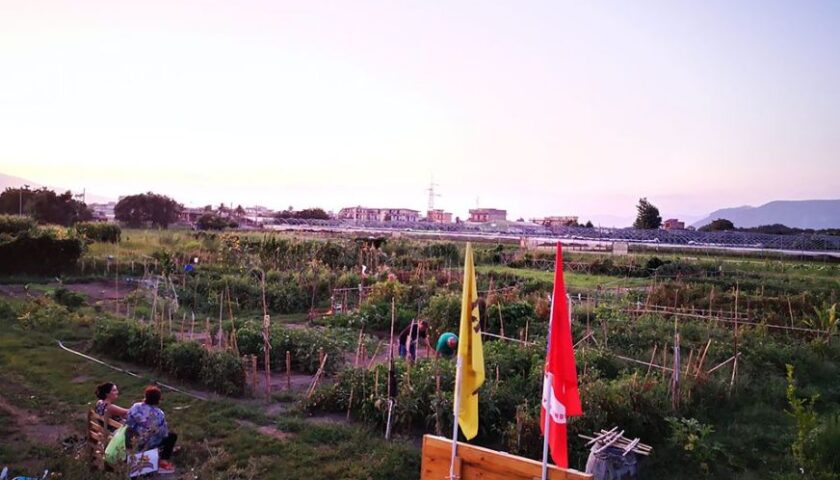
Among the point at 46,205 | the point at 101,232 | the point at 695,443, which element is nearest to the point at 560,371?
the point at 695,443

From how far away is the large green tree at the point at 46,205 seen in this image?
42250 millimetres

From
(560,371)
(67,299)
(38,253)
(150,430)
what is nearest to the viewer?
(560,371)

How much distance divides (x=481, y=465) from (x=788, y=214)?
219 metres

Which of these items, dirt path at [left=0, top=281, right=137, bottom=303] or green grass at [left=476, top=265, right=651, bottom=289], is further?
green grass at [left=476, top=265, right=651, bottom=289]

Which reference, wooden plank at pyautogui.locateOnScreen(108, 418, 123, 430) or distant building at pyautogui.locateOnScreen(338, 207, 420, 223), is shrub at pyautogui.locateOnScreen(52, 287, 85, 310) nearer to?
wooden plank at pyautogui.locateOnScreen(108, 418, 123, 430)

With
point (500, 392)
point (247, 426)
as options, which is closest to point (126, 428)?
point (247, 426)

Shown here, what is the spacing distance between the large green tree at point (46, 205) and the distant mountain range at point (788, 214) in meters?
168

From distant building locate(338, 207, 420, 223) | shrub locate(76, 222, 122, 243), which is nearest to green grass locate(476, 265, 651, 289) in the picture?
shrub locate(76, 222, 122, 243)

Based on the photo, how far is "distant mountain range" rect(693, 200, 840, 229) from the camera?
175750 millimetres

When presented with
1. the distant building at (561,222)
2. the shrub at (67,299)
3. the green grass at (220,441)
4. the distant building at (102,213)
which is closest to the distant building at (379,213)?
the distant building at (561,222)

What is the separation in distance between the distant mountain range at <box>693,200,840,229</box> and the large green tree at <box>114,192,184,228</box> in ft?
520

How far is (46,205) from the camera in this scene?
140ft

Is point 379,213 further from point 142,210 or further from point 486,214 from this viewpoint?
point 142,210

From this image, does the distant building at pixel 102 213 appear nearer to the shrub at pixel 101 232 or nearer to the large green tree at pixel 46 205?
the large green tree at pixel 46 205
